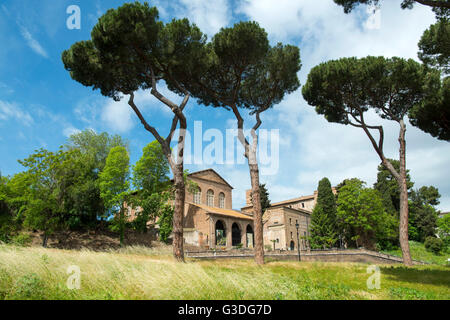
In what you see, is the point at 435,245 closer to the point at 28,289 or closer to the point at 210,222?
the point at 210,222

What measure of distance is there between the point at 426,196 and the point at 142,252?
152 feet

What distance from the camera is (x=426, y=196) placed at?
4347 centimetres

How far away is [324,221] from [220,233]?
15.2m

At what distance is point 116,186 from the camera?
26.3 metres

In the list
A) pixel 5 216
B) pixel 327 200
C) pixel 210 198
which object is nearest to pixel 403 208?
pixel 327 200

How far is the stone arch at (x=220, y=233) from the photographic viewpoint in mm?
31750

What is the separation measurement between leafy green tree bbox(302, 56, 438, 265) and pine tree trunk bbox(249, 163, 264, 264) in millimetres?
6874

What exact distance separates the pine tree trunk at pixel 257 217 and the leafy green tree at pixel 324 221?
28.2 meters

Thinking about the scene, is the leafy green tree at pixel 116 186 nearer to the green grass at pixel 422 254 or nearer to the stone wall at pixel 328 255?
the stone wall at pixel 328 255

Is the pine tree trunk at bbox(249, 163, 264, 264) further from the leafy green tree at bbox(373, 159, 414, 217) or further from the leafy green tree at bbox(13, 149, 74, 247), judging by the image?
the leafy green tree at bbox(373, 159, 414, 217)

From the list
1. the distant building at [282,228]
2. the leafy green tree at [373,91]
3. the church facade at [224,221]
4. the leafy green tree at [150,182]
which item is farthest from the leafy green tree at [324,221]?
the leafy green tree at [373,91]
